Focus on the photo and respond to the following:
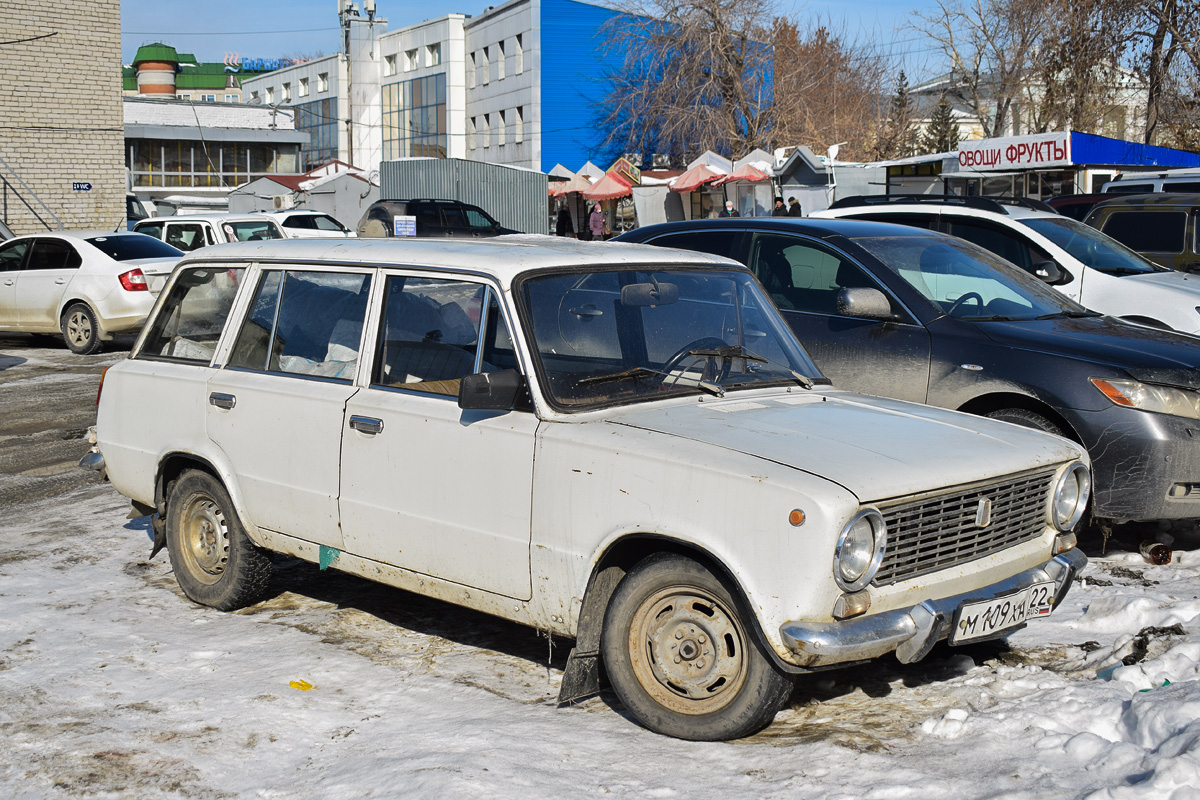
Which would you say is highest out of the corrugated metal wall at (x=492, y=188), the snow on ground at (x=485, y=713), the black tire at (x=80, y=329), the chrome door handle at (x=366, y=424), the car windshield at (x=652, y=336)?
the corrugated metal wall at (x=492, y=188)

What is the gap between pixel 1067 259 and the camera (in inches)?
377

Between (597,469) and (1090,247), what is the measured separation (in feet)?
24.2

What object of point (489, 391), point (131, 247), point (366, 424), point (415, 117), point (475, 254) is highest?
point (415, 117)

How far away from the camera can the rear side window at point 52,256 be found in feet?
51.9

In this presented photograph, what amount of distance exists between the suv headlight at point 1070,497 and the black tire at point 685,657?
1278 millimetres

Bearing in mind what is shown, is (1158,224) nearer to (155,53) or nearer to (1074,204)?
(1074,204)

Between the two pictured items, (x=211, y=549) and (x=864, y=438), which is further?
(x=211, y=549)

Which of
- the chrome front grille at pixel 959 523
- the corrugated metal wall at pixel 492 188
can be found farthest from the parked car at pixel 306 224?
the corrugated metal wall at pixel 492 188

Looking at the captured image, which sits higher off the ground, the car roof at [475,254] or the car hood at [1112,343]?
the car roof at [475,254]

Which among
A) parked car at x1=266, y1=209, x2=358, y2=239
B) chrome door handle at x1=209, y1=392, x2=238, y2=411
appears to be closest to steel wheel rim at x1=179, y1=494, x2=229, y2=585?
chrome door handle at x1=209, y1=392, x2=238, y2=411

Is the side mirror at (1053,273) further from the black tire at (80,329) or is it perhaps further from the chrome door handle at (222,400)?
the black tire at (80,329)

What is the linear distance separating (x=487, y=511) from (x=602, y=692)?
0.84 meters

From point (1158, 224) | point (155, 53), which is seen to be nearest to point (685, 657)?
point (1158, 224)

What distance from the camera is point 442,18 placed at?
60094 mm
